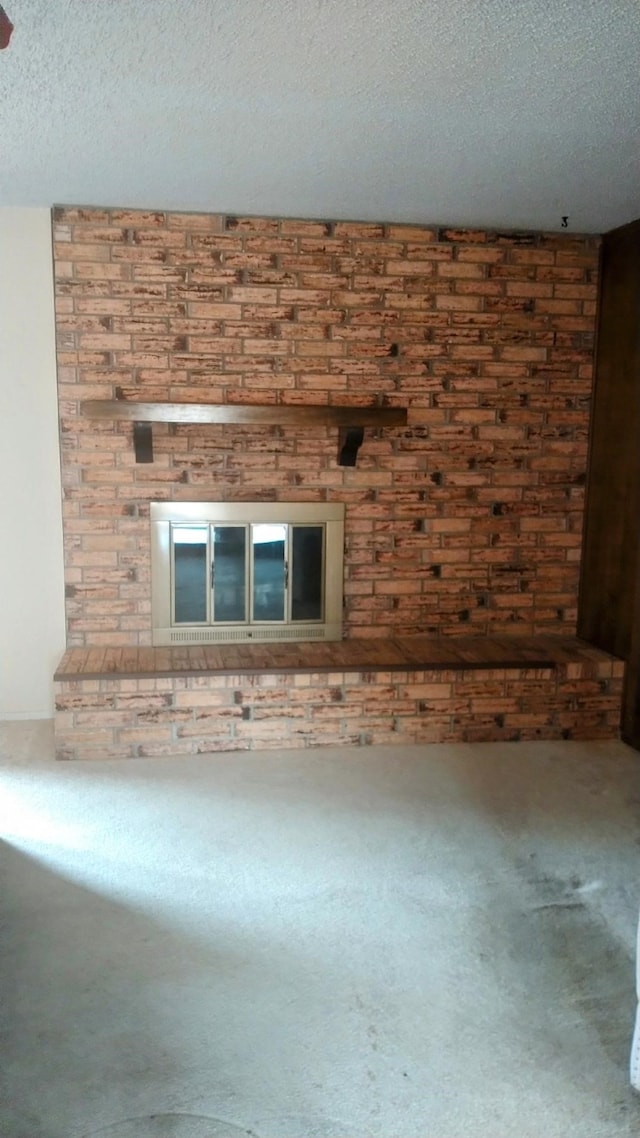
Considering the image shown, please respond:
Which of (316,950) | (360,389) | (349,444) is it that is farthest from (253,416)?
(316,950)

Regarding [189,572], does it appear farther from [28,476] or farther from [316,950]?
[316,950]

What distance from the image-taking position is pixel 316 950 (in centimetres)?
232

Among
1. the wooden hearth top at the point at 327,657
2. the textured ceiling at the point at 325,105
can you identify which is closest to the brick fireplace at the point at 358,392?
the wooden hearth top at the point at 327,657

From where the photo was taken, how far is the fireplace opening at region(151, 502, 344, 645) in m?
4.05

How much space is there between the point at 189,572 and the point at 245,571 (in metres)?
0.26

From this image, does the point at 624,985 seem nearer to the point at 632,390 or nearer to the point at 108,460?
the point at 632,390

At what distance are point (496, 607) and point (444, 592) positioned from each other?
0.92 ft

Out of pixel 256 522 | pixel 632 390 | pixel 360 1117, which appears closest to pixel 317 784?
pixel 256 522

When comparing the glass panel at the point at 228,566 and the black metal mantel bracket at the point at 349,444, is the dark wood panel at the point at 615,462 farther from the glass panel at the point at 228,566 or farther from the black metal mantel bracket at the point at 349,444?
the glass panel at the point at 228,566

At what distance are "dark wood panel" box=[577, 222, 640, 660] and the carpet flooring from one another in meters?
0.88

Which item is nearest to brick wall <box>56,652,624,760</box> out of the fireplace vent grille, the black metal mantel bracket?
→ the fireplace vent grille

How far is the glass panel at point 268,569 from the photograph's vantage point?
13.5 feet

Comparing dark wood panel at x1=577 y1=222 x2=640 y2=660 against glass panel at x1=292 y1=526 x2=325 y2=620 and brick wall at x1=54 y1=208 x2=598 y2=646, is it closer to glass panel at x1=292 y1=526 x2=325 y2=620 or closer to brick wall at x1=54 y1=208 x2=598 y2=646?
brick wall at x1=54 y1=208 x2=598 y2=646

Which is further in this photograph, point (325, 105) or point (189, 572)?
point (189, 572)
